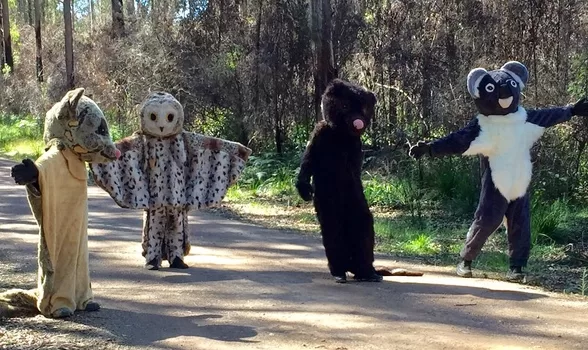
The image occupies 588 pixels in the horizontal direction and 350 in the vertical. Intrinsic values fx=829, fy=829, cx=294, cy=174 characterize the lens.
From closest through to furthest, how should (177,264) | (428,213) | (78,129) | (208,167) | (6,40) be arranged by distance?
(78,129) < (177,264) < (208,167) < (428,213) < (6,40)

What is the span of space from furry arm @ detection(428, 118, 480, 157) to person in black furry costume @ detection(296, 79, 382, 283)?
2.47 ft

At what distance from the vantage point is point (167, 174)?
26.2ft

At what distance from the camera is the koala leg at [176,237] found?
8062 mm

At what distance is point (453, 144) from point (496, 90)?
0.63 metres

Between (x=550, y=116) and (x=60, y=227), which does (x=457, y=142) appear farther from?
(x=60, y=227)

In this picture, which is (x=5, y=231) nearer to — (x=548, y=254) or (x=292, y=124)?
(x=548, y=254)

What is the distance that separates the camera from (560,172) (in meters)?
12.1

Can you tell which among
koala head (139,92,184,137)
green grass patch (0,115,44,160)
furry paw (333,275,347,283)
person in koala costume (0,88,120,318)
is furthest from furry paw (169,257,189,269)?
green grass patch (0,115,44,160)

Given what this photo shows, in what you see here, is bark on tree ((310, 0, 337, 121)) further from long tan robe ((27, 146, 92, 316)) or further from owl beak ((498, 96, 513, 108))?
long tan robe ((27, 146, 92, 316))

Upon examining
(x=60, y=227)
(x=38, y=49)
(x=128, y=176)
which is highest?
(x=38, y=49)

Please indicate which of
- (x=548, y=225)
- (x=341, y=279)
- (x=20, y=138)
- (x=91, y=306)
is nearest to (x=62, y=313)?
(x=91, y=306)

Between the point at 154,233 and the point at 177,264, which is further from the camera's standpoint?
the point at 177,264

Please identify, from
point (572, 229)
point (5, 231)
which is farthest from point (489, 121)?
point (5, 231)

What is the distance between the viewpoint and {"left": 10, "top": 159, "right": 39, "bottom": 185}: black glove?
5652 mm
